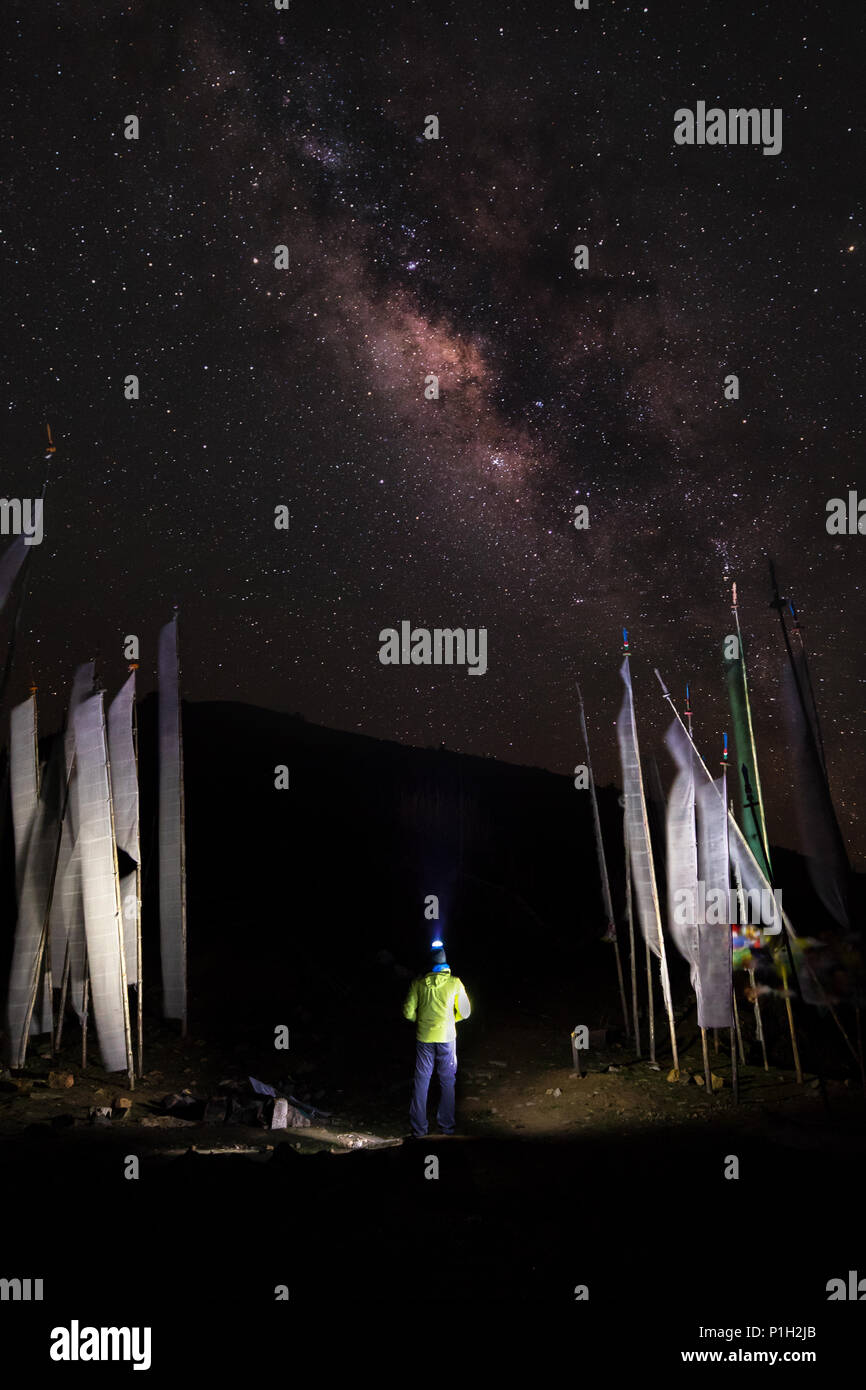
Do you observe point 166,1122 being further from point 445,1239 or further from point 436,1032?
point 445,1239

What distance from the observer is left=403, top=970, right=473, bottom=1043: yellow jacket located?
9633 mm

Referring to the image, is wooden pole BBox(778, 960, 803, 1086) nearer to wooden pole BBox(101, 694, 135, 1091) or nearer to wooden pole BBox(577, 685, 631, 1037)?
wooden pole BBox(577, 685, 631, 1037)

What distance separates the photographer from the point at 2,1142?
307 inches

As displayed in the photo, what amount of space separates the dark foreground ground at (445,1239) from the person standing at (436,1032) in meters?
1.03

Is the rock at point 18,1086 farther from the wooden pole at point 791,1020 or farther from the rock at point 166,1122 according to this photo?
the wooden pole at point 791,1020

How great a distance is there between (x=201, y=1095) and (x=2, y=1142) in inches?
150

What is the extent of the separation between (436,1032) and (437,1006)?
290 millimetres

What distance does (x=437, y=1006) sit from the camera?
9625 mm

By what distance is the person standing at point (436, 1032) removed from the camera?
9.63 metres

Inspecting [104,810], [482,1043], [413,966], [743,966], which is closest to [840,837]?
[743,966]

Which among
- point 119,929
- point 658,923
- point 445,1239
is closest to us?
point 445,1239

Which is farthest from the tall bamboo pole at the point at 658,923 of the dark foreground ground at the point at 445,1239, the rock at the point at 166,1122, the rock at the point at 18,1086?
the rock at the point at 18,1086

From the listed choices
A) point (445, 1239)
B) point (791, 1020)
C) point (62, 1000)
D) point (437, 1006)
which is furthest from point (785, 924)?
point (62, 1000)
